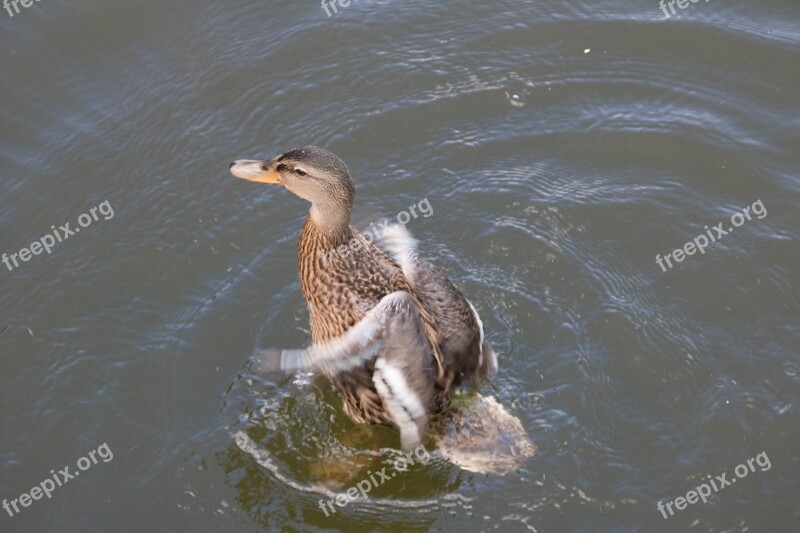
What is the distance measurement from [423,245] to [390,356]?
6.37ft

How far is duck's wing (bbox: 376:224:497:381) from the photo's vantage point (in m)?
5.66

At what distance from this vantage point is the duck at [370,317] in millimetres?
5117

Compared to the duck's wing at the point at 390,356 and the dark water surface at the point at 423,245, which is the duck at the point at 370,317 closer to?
the duck's wing at the point at 390,356

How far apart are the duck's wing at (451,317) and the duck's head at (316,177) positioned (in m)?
0.56

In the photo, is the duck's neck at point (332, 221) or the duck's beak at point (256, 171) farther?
the duck's beak at point (256, 171)

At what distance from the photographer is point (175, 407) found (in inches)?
237

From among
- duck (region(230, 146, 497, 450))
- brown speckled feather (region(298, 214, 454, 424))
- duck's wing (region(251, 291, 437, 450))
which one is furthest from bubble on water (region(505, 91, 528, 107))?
duck's wing (region(251, 291, 437, 450))

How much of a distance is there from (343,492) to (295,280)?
163 cm

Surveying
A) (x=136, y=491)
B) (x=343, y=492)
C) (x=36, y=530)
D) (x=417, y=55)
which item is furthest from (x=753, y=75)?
(x=36, y=530)

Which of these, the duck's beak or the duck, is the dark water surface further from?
the duck's beak

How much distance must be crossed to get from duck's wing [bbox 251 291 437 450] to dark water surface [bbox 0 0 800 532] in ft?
2.79

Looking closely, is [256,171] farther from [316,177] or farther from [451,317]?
[451,317]

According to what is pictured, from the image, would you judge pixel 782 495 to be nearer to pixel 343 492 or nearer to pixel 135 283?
pixel 343 492

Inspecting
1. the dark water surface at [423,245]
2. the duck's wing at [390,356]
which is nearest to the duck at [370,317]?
the duck's wing at [390,356]
